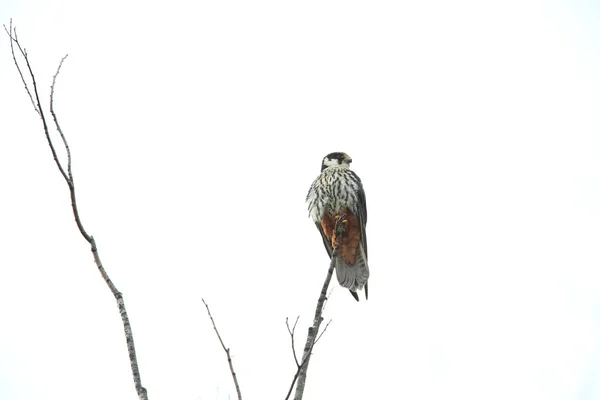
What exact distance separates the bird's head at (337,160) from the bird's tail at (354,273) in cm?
120

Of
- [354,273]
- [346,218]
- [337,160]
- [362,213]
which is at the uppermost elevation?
[337,160]

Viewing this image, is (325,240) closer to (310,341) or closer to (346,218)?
(346,218)

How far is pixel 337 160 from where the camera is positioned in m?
7.73

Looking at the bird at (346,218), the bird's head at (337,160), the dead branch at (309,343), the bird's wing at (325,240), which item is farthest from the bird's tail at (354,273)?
the dead branch at (309,343)

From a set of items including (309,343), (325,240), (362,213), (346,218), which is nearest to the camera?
(309,343)

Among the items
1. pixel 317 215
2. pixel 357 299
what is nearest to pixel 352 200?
pixel 317 215

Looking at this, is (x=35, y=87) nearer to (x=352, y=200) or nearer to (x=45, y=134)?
(x=45, y=134)

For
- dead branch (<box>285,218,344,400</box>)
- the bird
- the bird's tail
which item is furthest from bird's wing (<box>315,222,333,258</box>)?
dead branch (<box>285,218,344,400</box>)

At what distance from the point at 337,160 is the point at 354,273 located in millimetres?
1481

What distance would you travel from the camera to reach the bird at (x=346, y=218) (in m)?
6.85

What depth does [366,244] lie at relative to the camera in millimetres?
6980

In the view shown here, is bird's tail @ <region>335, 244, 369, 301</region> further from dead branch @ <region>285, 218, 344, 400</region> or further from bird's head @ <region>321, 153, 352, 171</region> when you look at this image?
dead branch @ <region>285, 218, 344, 400</region>

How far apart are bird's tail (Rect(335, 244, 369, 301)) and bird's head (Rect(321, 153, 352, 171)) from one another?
1.20 m

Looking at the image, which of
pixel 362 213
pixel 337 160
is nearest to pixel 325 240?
pixel 362 213
